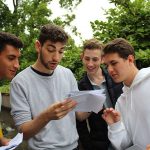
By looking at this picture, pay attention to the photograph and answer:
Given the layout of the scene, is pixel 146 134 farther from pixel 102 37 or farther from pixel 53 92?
pixel 102 37

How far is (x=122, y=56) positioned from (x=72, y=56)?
83.5 inches

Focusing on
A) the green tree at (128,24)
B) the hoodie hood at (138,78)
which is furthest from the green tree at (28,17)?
the hoodie hood at (138,78)

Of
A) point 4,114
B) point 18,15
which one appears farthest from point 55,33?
point 18,15

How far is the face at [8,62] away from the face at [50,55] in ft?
0.87

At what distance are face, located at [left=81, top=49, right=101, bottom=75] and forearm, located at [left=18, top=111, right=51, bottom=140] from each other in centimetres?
112

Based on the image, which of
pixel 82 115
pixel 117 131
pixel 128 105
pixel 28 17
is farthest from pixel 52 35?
pixel 28 17

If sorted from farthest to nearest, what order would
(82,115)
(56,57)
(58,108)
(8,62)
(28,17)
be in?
1. (28,17)
2. (82,115)
3. (56,57)
4. (8,62)
5. (58,108)

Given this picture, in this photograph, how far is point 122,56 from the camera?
3.27m

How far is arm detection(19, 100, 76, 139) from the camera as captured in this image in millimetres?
2752

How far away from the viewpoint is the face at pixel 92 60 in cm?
379

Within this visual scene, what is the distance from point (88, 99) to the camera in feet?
9.32

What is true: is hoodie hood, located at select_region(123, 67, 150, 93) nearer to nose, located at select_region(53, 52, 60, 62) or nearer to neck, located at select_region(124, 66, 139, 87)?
neck, located at select_region(124, 66, 139, 87)

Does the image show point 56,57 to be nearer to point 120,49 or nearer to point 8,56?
point 8,56

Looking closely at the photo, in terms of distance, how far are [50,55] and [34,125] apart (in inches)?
28.0
